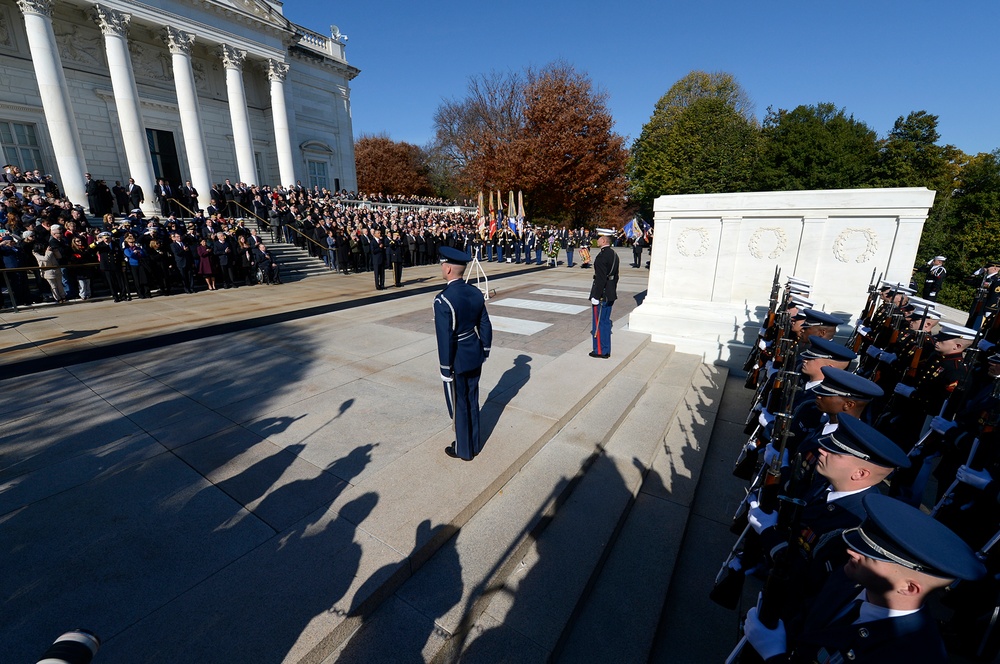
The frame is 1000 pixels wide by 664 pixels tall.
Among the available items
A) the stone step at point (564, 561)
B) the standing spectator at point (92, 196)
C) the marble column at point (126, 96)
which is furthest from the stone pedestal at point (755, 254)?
the marble column at point (126, 96)

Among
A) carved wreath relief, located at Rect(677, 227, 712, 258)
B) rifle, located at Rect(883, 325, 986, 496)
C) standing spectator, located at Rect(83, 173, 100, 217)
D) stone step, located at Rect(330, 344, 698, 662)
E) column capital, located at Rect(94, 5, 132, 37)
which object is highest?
column capital, located at Rect(94, 5, 132, 37)

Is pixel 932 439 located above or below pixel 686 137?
below

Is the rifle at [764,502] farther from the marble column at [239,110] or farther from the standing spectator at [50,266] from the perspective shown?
the marble column at [239,110]

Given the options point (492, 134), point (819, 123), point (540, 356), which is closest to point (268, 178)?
point (492, 134)

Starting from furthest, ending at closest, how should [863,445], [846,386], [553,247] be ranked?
1. [553,247]
2. [846,386]
3. [863,445]

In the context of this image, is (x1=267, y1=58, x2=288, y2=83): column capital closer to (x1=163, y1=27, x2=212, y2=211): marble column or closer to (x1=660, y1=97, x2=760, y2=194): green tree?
(x1=163, y1=27, x2=212, y2=211): marble column

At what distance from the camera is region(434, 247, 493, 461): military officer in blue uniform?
3.86m

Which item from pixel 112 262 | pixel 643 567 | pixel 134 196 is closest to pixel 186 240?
pixel 112 262

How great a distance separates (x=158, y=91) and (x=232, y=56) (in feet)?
15.0

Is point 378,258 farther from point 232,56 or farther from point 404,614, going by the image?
point 232,56

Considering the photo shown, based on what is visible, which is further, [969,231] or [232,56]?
[969,231]

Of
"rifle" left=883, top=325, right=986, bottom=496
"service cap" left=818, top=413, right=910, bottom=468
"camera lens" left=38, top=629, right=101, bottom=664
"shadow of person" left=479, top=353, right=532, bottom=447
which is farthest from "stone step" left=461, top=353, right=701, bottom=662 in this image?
"rifle" left=883, top=325, right=986, bottom=496

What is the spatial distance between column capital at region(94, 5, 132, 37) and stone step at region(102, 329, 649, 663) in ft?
86.0

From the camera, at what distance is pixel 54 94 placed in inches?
679
